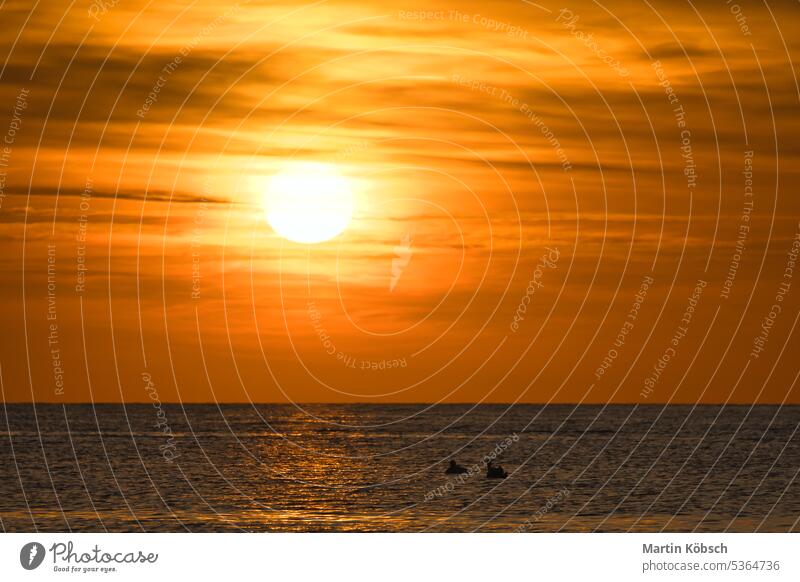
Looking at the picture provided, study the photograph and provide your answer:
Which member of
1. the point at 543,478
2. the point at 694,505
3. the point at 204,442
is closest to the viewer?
the point at 694,505

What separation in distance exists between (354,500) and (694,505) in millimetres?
23813
